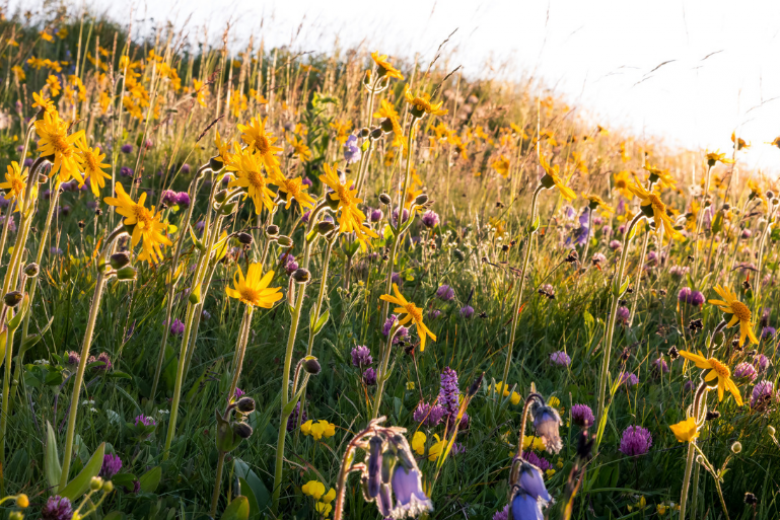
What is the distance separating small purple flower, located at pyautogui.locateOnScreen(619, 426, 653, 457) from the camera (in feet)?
5.17

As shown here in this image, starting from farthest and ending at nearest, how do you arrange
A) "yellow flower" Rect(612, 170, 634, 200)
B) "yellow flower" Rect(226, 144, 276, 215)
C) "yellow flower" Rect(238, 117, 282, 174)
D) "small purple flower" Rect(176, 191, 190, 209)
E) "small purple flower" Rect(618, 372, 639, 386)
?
1. "yellow flower" Rect(612, 170, 634, 200)
2. "small purple flower" Rect(176, 191, 190, 209)
3. "small purple flower" Rect(618, 372, 639, 386)
4. "yellow flower" Rect(238, 117, 282, 174)
5. "yellow flower" Rect(226, 144, 276, 215)

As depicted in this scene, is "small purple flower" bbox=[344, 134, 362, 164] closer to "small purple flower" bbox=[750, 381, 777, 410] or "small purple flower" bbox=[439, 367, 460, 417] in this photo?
"small purple flower" bbox=[439, 367, 460, 417]

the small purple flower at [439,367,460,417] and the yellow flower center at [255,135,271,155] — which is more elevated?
the yellow flower center at [255,135,271,155]

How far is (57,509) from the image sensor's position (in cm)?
101

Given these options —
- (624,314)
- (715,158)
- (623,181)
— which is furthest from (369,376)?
(623,181)

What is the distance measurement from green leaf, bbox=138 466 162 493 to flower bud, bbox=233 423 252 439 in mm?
249

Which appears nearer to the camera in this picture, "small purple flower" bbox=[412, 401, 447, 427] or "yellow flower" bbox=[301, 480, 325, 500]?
"yellow flower" bbox=[301, 480, 325, 500]

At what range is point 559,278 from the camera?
9.43 feet

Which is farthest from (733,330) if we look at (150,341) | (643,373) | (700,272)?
(150,341)

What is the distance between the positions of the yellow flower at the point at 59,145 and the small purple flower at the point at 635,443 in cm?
161

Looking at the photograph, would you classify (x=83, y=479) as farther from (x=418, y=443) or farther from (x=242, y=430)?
(x=418, y=443)

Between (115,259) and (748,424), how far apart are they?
1.76m

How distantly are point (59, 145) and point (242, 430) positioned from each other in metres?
0.85

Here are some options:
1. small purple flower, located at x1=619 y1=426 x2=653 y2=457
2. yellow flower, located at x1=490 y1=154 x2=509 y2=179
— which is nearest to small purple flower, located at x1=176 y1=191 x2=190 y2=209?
yellow flower, located at x1=490 y1=154 x2=509 y2=179
